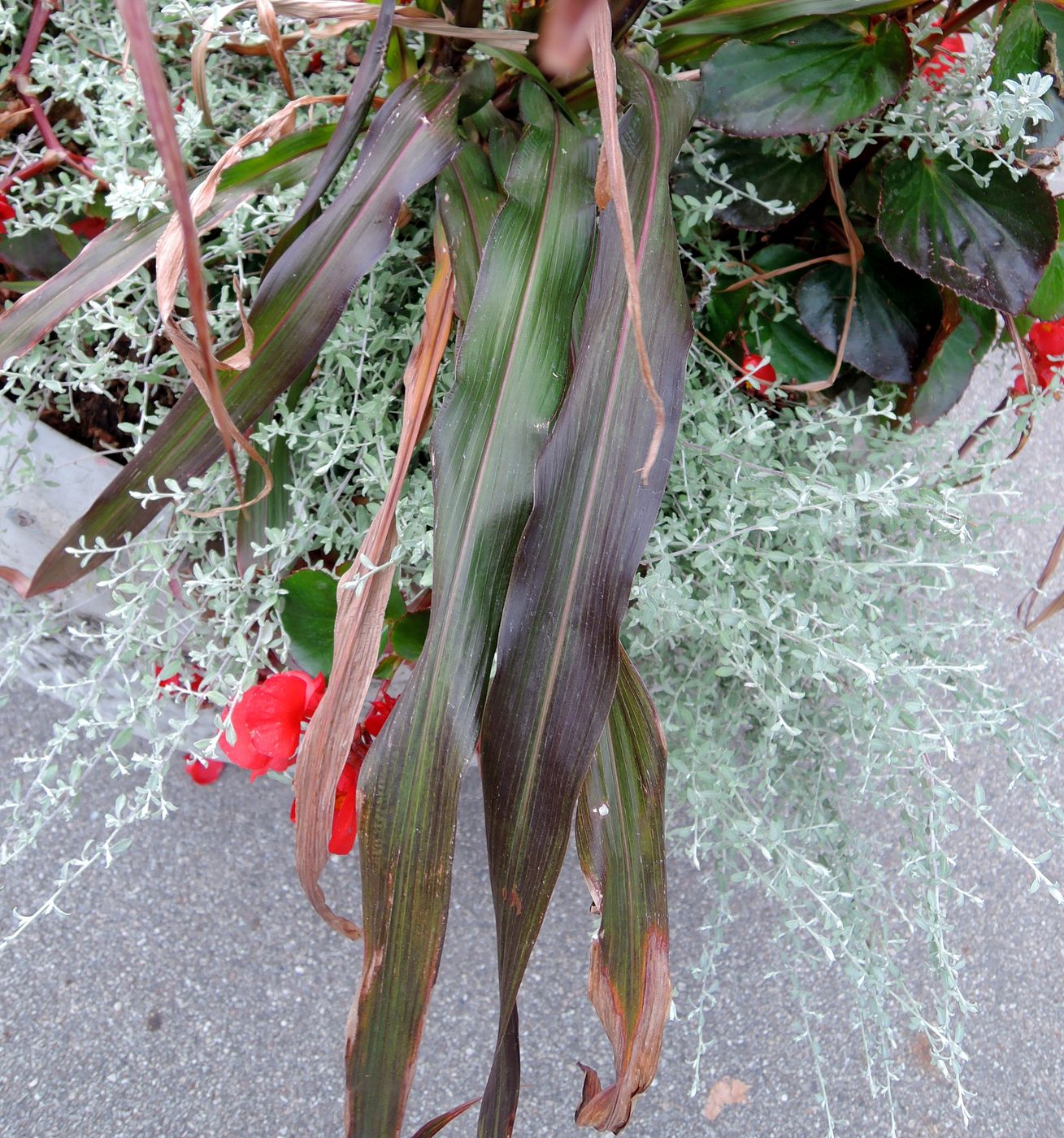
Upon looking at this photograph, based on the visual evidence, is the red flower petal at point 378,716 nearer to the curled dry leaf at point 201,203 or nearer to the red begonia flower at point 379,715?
the red begonia flower at point 379,715

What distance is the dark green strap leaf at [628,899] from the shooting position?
54 cm

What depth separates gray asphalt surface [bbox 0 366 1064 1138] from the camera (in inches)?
36.9

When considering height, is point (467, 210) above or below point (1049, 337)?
above

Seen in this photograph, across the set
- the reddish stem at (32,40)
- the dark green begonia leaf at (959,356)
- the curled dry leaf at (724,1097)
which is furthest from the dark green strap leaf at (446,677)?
the curled dry leaf at (724,1097)

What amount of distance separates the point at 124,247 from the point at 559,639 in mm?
417

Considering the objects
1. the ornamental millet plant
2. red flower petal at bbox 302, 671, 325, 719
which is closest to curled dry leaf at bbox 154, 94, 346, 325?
the ornamental millet plant

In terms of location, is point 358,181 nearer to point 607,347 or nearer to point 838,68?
point 607,347

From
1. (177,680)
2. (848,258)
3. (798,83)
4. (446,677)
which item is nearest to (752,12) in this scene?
(798,83)

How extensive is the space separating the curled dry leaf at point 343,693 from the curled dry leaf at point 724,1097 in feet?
2.05

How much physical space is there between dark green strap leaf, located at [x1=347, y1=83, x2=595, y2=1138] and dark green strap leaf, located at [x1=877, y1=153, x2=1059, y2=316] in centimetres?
26

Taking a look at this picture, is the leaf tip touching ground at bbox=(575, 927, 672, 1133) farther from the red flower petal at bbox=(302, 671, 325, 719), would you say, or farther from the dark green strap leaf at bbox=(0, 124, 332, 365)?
the dark green strap leaf at bbox=(0, 124, 332, 365)

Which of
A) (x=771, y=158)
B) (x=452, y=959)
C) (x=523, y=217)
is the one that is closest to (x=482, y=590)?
(x=523, y=217)

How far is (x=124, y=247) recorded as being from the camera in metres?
0.63

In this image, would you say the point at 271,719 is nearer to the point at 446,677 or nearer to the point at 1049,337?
the point at 446,677
